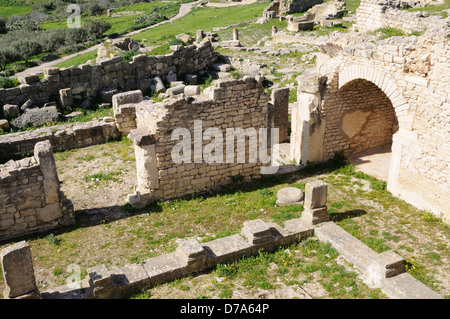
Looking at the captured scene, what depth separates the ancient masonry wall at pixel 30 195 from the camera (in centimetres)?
982

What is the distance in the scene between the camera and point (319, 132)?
13.3 meters

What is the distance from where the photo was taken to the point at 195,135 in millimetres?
11359

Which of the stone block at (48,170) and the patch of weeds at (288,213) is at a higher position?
the stone block at (48,170)

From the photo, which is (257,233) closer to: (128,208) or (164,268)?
(164,268)

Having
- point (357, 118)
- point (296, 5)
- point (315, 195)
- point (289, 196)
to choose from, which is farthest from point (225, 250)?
point (296, 5)

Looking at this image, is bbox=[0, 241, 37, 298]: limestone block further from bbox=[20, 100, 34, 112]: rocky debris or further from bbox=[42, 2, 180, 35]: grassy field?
bbox=[42, 2, 180, 35]: grassy field

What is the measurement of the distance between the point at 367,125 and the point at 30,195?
1013 cm

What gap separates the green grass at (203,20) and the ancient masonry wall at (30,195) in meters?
22.5

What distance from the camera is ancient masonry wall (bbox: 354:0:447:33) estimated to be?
18.5 m

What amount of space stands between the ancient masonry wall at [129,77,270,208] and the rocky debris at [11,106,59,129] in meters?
6.73

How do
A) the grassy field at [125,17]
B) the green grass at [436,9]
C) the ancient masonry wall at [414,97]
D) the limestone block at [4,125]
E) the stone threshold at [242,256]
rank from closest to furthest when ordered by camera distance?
1. the stone threshold at [242,256]
2. the ancient masonry wall at [414,97]
3. the limestone block at [4,125]
4. the green grass at [436,9]
5. the grassy field at [125,17]

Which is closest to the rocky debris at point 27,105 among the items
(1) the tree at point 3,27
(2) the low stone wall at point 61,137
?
(2) the low stone wall at point 61,137

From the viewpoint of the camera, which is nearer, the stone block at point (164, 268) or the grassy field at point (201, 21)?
the stone block at point (164, 268)

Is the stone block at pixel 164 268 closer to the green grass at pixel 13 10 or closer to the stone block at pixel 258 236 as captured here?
the stone block at pixel 258 236
